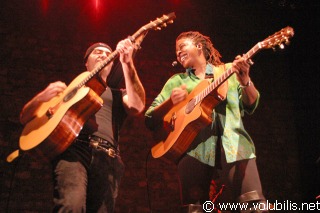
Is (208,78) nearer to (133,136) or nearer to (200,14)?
(133,136)

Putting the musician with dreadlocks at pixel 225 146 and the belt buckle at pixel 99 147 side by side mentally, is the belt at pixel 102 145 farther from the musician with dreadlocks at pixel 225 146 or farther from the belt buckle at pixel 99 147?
the musician with dreadlocks at pixel 225 146

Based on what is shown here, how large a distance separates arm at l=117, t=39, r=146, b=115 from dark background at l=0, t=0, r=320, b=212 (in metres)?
2.37

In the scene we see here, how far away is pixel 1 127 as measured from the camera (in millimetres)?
5227

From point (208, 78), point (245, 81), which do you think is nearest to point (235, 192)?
point (245, 81)

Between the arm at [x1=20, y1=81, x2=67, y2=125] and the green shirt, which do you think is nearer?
the green shirt

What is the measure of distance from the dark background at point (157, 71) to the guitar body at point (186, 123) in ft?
7.18

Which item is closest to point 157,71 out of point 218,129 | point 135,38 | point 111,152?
point 135,38

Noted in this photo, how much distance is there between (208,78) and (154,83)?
2.89 m

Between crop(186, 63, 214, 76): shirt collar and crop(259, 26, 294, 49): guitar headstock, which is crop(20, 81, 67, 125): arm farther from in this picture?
crop(259, 26, 294, 49): guitar headstock

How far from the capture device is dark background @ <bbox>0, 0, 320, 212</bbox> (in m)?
5.36

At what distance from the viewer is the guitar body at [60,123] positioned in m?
2.83

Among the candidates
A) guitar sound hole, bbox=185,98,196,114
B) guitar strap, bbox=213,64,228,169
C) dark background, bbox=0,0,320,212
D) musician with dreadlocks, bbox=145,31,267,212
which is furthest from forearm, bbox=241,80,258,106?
dark background, bbox=0,0,320,212

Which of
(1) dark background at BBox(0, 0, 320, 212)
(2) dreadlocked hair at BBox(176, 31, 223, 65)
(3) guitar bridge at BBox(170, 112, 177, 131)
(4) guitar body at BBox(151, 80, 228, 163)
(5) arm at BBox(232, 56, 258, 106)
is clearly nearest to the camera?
(5) arm at BBox(232, 56, 258, 106)

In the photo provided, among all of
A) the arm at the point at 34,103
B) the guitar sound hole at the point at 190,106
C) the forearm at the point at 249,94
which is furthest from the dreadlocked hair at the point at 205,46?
the arm at the point at 34,103
